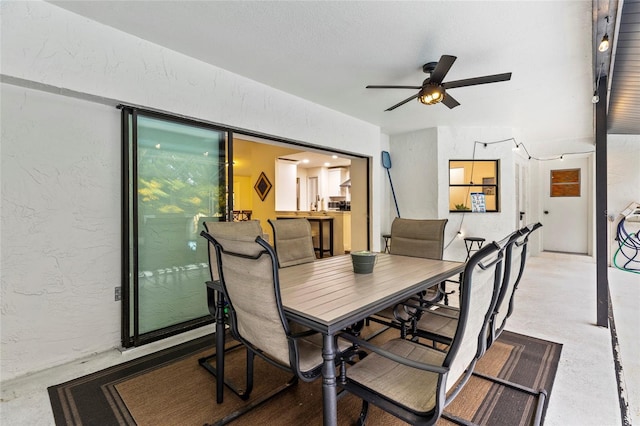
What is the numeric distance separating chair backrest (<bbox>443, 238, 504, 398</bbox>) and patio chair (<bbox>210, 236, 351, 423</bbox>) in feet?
1.77

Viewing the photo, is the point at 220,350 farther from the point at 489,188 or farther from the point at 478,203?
the point at 489,188

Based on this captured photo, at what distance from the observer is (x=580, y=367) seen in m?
2.21

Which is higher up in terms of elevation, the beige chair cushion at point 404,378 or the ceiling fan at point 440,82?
the ceiling fan at point 440,82

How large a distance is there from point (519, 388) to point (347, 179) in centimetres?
740

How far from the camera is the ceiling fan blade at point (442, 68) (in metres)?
2.30

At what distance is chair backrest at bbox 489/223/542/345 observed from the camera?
4.44ft

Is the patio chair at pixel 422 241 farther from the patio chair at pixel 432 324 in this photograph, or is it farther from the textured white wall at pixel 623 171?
the textured white wall at pixel 623 171

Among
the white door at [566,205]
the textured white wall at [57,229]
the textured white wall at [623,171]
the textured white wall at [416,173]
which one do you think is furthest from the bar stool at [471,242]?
the textured white wall at [57,229]

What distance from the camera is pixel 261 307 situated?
1337mm

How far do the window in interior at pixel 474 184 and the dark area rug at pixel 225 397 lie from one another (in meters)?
3.30

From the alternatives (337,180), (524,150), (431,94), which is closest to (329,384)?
(431,94)

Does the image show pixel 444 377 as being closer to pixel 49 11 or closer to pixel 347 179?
pixel 49 11

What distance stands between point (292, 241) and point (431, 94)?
1.86m

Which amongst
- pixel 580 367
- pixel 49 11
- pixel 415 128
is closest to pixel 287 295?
pixel 580 367
